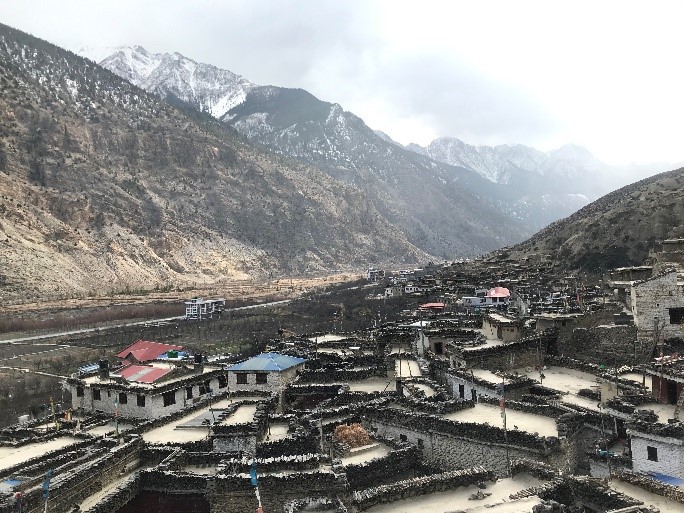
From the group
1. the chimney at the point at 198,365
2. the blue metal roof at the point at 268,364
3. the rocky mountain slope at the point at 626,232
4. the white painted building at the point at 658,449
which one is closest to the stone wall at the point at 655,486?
the white painted building at the point at 658,449

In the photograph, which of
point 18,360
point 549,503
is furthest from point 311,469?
point 18,360

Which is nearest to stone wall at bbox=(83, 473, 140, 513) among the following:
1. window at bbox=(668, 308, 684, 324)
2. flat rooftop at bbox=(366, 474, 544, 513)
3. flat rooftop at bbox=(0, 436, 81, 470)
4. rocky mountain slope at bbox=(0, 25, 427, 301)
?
flat rooftop at bbox=(0, 436, 81, 470)

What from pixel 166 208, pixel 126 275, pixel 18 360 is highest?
pixel 166 208

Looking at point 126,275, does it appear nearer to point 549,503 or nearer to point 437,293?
point 437,293

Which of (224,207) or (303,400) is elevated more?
(224,207)

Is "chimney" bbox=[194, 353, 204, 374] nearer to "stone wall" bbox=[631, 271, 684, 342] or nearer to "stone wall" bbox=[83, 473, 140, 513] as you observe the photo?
"stone wall" bbox=[83, 473, 140, 513]
